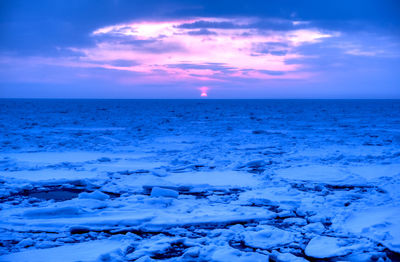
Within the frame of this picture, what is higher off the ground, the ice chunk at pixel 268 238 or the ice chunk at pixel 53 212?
the ice chunk at pixel 53 212

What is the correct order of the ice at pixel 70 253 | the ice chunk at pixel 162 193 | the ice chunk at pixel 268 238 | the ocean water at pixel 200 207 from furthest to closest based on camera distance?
the ice chunk at pixel 162 193 → the ice chunk at pixel 268 238 → the ocean water at pixel 200 207 → the ice at pixel 70 253

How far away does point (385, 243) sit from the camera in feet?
10.3

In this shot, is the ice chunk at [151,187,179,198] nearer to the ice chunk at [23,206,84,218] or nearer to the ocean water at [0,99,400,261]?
the ocean water at [0,99,400,261]

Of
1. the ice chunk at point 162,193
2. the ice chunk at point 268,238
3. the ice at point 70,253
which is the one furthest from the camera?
the ice chunk at point 162,193

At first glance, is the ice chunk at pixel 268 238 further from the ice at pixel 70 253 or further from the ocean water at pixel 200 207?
the ice at pixel 70 253

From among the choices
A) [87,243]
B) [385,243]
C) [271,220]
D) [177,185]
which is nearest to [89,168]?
[177,185]

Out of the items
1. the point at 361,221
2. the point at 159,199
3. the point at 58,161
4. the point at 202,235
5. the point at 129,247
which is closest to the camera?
the point at 129,247

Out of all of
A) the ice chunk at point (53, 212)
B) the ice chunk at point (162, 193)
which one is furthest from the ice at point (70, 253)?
the ice chunk at point (162, 193)

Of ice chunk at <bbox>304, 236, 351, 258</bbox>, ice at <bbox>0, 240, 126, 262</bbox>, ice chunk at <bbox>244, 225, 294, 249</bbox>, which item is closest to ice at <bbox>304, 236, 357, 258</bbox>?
ice chunk at <bbox>304, 236, 351, 258</bbox>

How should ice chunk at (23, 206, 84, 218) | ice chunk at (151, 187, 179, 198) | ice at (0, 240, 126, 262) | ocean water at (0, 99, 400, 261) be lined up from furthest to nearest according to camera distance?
1. ice chunk at (151, 187, 179, 198)
2. ice chunk at (23, 206, 84, 218)
3. ocean water at (0, 99, 400, 261)
4. ice at (0, 240, 126, 262)

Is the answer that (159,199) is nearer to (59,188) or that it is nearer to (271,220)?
(271,220)

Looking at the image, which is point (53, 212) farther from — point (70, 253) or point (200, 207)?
point (200, 207)

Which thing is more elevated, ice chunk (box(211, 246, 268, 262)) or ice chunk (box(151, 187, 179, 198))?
ice chunk (box(151, 187, 179, 198))

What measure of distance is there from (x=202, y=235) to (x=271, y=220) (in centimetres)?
87
